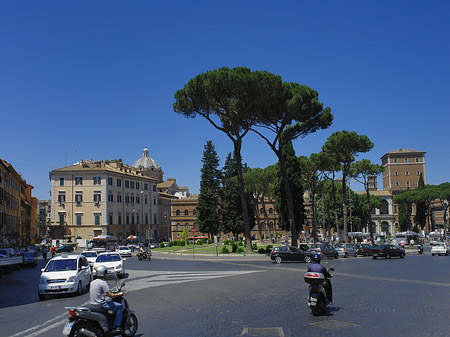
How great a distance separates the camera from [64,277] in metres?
15.1

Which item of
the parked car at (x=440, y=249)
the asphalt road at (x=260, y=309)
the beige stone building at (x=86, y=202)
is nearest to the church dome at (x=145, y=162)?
the beige stone building at (x=86, y=202)

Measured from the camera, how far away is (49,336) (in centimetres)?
882

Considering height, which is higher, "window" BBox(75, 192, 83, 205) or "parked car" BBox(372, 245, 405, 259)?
"window" BBox(75, 192, 83, 205)

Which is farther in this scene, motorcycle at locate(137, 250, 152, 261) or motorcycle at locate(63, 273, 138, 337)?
motorcycle at locate(137, 250, 152, 261)

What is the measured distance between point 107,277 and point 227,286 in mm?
9595

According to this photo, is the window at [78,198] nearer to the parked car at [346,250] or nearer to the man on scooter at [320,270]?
the parked car at [346,250]

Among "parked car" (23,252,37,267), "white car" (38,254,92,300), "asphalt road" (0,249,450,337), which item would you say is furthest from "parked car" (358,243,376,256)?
"white car" (38,254,92,300)

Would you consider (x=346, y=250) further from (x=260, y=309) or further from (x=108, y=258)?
(x=260, y=309)

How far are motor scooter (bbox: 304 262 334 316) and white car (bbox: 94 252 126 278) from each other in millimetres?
12814

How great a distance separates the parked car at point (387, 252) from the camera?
36.5 meters

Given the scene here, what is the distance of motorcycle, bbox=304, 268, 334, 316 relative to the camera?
1038 centimetres

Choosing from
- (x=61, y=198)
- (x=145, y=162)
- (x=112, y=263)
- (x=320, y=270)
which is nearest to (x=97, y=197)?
(x=61, y=198)

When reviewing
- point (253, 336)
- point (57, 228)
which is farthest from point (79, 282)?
point (57, 228)

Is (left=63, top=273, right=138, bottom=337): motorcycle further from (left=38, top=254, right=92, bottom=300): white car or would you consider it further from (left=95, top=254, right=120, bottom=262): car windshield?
(left=95, top=254, right=120, bottom=262): car windshield
